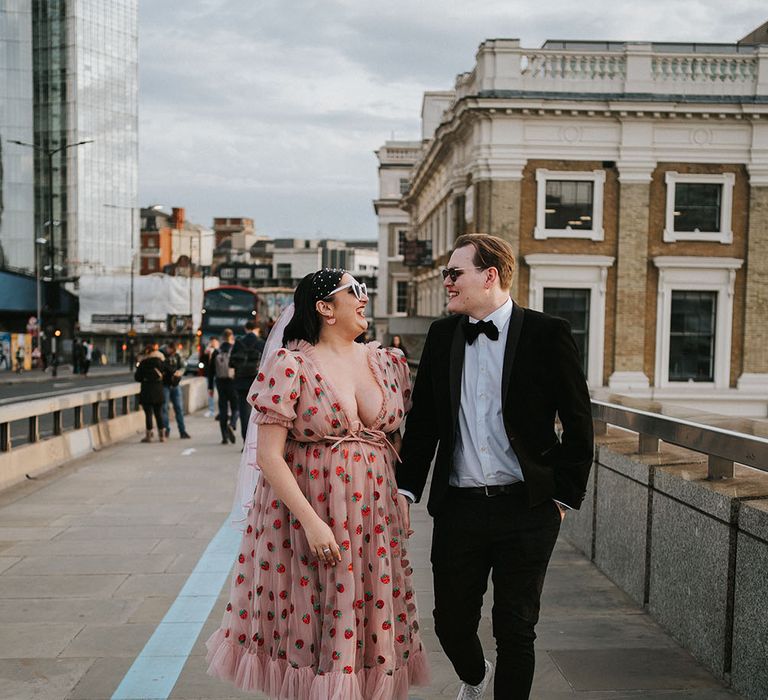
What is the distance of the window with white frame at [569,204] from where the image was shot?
1380 inches

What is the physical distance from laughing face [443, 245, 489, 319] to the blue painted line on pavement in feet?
7.43

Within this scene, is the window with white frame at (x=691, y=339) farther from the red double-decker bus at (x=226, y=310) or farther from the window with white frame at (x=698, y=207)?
the red double-decker bus at (x=226, y=310)

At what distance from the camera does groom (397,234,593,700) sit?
360 centimetres

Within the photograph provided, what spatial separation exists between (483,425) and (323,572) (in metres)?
0.83

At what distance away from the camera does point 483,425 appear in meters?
3.62

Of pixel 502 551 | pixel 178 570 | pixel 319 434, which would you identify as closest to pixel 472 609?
pixel 502 551

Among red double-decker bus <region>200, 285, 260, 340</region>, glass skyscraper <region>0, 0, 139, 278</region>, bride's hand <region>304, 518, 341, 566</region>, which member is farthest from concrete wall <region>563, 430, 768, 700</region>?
glass skyscraper <region>0, 0, 139, 278</region>

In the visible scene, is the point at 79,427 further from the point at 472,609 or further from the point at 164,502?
the point at 472,609

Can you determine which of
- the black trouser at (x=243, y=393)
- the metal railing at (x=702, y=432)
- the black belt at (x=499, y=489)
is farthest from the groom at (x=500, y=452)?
the black trouser at (x=243, y=393)

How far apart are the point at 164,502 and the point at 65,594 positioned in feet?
12.3

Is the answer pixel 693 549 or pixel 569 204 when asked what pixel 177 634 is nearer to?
pixel 693 549

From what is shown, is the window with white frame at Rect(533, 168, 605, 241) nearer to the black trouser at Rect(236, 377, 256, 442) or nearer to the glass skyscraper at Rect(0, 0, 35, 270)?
the black trouser at Rect(236, 377, 256, 442)

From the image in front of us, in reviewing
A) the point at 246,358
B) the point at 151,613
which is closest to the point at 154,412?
the point at 246,358

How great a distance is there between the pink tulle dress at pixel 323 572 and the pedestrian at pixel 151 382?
12598 mm
